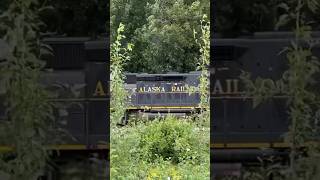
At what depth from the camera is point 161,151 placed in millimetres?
8211

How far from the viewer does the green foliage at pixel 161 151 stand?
643cm

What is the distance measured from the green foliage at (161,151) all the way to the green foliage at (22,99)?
3206 mm

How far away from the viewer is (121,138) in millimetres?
7438

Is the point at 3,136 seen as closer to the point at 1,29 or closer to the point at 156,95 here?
the point at 1,29

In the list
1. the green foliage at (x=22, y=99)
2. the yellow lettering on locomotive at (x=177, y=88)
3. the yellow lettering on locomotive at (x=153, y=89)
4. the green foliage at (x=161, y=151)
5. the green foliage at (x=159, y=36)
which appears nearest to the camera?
the green foliage at (x=22, y=99)

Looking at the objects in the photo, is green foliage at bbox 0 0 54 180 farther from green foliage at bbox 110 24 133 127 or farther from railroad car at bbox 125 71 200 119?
railroad car at bbox 125 71 200 119

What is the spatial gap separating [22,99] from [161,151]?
562cm

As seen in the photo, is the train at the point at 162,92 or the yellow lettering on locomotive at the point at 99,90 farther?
the train at the point at 162,92

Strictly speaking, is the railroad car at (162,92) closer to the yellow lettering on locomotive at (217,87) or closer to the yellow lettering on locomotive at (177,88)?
the yellow lettering on locomotive at (177,88)

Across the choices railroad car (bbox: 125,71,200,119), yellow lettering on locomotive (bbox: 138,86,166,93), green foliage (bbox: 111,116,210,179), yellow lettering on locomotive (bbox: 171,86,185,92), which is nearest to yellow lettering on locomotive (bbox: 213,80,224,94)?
green foliage (bbox: 111,116,210,179)

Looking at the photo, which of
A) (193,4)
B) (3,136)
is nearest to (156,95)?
(193,4)

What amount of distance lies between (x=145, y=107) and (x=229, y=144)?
12.0 metres

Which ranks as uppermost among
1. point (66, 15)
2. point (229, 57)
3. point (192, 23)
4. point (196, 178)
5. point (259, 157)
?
point (192, 23)

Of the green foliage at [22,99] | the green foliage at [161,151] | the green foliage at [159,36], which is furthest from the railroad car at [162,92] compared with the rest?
the green foliage at [22,99]
